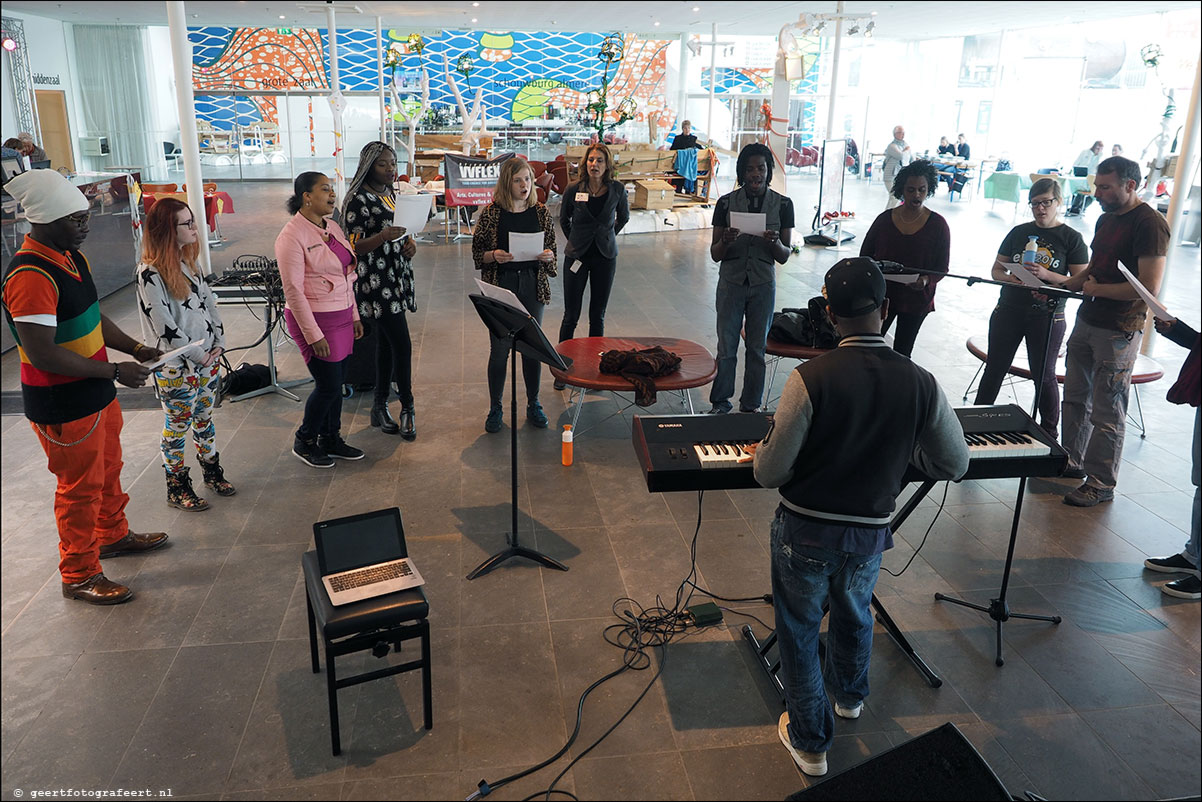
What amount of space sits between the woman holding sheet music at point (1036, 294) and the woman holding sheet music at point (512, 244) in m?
2.54

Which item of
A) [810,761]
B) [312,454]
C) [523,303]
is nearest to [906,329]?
[523,303]

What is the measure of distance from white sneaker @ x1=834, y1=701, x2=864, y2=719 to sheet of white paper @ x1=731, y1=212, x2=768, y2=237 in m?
2.80

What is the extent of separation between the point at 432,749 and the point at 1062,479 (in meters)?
3.71

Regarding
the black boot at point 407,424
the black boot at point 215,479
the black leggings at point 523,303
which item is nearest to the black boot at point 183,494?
the black boot at point 215,479

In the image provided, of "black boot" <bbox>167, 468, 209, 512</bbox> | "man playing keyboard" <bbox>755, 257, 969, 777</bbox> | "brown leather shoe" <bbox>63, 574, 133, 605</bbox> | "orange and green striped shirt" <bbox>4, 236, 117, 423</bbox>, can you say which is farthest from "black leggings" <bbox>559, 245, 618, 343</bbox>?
"man playing keyboard" <bbox>755, 257, 969, 777</bbox>

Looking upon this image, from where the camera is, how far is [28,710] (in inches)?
112

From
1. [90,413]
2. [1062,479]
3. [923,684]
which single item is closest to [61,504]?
[90,413]

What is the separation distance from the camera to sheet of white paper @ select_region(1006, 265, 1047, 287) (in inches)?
178

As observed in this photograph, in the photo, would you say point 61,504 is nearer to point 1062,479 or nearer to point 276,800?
point 276,800

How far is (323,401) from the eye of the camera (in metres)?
4.65

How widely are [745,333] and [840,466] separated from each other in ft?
9.89

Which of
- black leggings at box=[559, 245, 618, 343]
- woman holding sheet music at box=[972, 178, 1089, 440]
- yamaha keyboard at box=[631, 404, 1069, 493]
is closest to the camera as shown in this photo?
yamaha keyboard at box=[631, 404, 1069, 493]

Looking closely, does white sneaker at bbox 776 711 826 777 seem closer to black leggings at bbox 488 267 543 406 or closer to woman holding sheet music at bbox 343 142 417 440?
black leggings at bbox 488 267 543 406

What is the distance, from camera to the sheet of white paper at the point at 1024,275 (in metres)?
4.52
